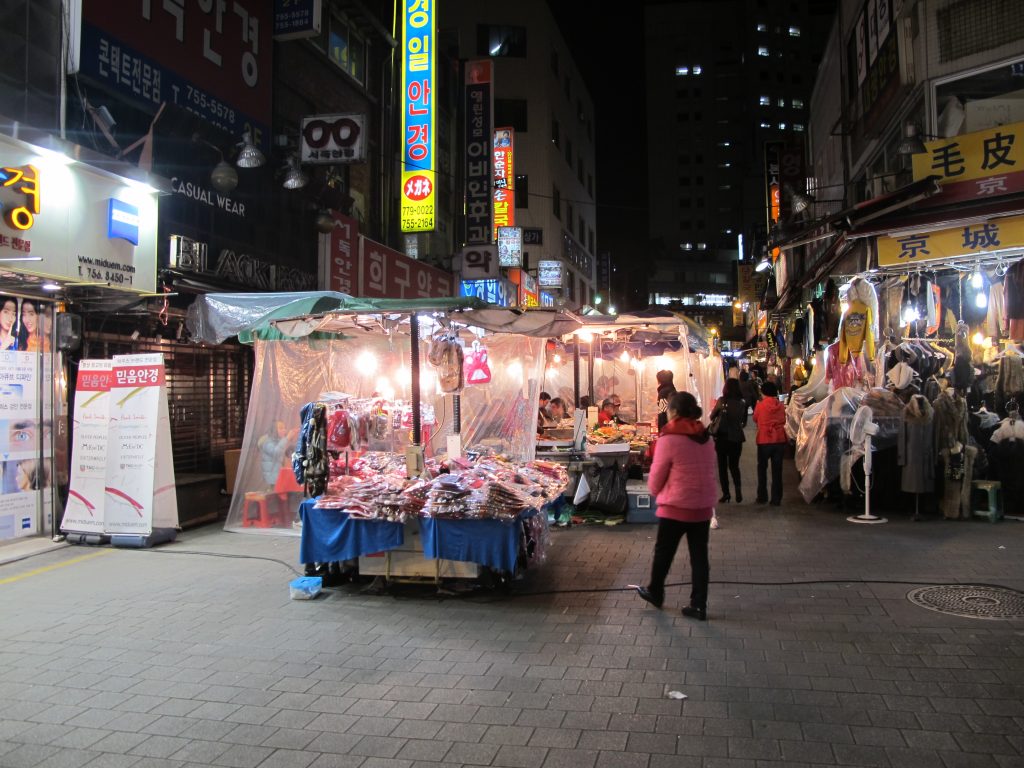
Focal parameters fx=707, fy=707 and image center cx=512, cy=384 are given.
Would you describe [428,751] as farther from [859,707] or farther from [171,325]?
[171,325]

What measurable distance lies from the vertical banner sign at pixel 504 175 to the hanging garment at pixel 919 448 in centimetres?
2006

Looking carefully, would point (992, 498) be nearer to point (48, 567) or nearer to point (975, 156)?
point (975, 156)

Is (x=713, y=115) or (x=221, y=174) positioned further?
(x=713, y=115)

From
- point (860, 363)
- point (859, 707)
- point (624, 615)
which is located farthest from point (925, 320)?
point (859, 707)

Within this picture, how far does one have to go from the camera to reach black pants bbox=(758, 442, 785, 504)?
38.5 ft

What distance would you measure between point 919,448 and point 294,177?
1102 centimetres

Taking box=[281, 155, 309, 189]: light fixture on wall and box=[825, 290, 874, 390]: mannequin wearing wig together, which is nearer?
box=[825, 290, 874, 390]: mannequin wearing wig

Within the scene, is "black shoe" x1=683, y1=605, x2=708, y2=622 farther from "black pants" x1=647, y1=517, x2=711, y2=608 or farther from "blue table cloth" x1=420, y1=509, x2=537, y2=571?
"blue table cloth" x1=420, y1=509, x2=537, y2=571

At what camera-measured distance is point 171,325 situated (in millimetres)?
10852

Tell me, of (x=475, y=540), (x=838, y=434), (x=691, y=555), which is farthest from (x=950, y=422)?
(x=475, y=540)

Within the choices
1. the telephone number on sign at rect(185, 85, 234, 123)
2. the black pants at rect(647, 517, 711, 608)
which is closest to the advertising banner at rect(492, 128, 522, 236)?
the telephone number on sign at rect(185, 85, 234, 123)

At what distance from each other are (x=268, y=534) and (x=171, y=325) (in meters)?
3.63

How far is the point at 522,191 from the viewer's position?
3959 centimetres

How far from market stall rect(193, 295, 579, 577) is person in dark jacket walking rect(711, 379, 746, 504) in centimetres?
370
